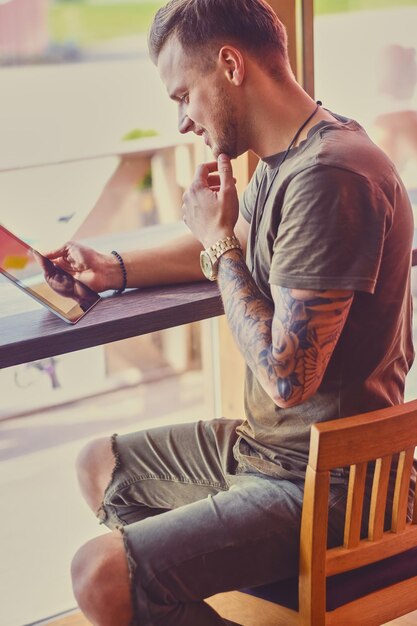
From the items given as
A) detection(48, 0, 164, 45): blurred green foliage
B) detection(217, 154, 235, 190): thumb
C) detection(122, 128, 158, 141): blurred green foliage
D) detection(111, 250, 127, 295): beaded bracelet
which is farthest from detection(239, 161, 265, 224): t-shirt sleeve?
detection(122, 128, 158, 141): blurred green foliage

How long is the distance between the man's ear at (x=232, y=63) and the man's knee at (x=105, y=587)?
2.54 ft

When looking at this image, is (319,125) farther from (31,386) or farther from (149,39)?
(31,386)

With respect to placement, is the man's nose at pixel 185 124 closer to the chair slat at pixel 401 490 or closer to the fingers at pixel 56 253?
the fingers at pixel 56 253

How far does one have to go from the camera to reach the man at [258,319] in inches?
47.6

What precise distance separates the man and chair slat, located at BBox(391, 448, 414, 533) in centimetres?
10

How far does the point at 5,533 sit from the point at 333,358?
1632 millimetres

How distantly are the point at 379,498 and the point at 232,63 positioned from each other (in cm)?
74

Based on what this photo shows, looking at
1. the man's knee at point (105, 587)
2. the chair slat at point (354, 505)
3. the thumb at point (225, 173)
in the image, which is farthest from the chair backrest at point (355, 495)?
the thumb at point (225, 173)

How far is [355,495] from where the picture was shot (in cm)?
116

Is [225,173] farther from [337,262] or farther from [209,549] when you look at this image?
[209,549]

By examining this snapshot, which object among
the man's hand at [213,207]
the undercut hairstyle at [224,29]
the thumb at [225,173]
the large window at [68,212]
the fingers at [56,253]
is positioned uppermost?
the undercut hairstyle at [224,29]

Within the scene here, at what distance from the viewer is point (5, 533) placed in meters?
2.58

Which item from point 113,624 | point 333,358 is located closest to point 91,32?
point 333,358

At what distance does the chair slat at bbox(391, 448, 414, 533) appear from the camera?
1.20 metres
